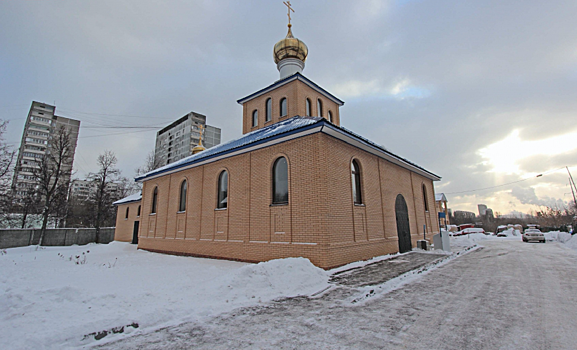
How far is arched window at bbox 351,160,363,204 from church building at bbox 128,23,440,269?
1.6 inches

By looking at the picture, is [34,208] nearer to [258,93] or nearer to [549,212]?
[258,93]

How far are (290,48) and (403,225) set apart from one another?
1106 cm

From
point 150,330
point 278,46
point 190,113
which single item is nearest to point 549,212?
point 278,46

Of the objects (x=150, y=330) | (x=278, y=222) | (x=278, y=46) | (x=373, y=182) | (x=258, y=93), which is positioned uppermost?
(x=278, y=46)

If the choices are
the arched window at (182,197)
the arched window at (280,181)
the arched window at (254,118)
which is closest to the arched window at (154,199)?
the arched window at (182,197)

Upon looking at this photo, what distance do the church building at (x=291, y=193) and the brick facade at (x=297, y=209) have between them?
0.04 m

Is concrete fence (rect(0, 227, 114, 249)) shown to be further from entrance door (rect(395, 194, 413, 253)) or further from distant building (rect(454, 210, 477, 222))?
distant building (rect(454, 210, 477, 222))

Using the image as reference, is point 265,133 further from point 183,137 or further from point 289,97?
point 183,137

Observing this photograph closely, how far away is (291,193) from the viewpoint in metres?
9.07

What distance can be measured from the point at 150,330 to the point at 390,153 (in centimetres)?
1108

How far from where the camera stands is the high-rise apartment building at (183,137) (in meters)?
56.2

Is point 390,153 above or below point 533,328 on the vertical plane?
above

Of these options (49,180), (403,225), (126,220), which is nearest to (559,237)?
(403,225)

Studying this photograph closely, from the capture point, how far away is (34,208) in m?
22.5
